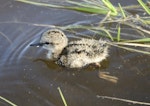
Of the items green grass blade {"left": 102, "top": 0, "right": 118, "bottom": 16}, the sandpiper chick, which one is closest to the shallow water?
the sandpiper chick

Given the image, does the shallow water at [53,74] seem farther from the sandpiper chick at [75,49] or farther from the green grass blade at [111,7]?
the green grass blade at [111,7]

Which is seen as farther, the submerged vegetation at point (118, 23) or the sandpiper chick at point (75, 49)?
the submerged vegetation at point (118, 23)

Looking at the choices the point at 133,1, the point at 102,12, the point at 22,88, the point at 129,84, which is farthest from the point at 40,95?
the point at 133,1

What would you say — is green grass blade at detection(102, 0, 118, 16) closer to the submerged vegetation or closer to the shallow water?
the submerged vegetation

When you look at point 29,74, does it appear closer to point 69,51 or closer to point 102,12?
point 69,51

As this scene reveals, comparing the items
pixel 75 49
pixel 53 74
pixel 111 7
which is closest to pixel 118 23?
pixel 111 7

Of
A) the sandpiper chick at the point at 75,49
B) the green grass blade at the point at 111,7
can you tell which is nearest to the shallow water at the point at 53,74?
the sandpiper chick at the point at 75,49

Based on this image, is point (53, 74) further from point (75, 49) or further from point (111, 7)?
point (111, 7)
